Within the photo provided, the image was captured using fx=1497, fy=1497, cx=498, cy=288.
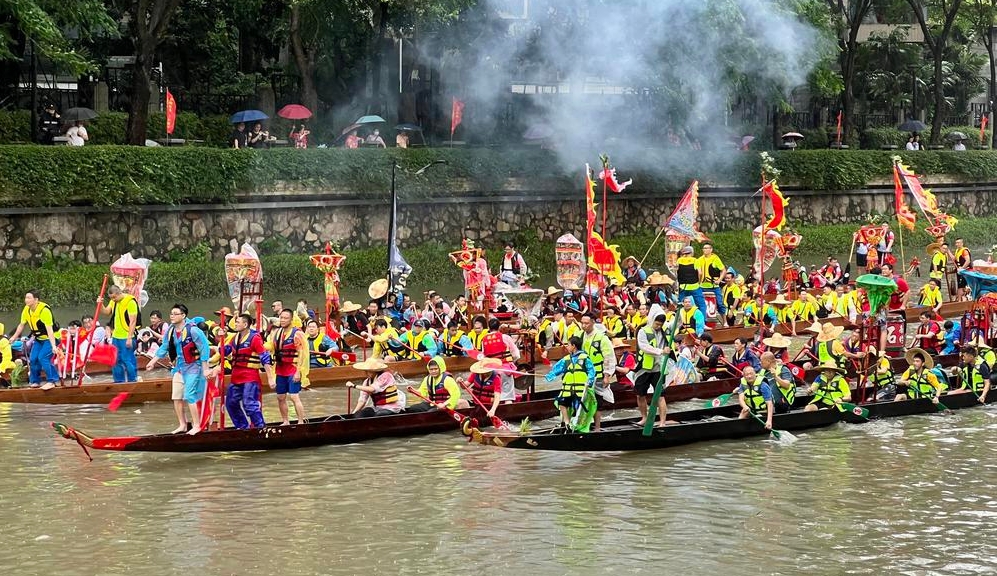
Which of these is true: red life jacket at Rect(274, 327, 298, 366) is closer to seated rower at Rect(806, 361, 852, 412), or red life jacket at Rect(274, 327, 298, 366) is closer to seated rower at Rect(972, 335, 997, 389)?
seated rower at Rect(806, 361, 852, 412)

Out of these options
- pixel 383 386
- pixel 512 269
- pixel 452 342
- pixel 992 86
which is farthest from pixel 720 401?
pixel 992 86

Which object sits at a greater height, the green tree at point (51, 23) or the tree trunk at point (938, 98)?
the tree trunk at point (938, 98)

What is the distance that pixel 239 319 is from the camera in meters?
15.4

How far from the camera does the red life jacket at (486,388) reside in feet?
55.3

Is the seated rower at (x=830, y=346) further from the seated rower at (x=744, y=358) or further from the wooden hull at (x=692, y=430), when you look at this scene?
the seated rower at (x=744, y=358)

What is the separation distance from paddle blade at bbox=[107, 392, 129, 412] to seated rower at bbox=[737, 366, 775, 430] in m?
6.98

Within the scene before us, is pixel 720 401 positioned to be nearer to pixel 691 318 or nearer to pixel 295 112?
pixel 691 318

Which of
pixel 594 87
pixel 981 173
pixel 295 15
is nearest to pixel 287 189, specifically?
pixel 295 15

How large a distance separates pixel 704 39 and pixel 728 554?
20049 millimetres

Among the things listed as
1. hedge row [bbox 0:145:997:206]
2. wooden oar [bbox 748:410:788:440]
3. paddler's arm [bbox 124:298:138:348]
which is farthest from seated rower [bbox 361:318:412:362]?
hedge row [bbox 0:145:997:206]

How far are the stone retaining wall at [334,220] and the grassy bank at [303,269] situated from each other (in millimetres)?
396

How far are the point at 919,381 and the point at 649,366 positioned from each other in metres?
3.67

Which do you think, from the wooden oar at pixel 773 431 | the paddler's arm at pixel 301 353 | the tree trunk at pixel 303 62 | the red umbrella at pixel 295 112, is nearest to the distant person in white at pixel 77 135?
the red umbrella at pixel 295 112

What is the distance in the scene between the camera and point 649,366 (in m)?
17.0
